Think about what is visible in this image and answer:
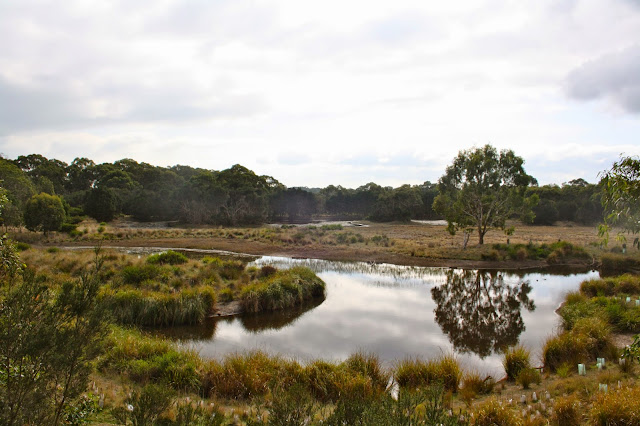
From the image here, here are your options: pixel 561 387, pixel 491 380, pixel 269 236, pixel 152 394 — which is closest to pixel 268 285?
pixel 491 380

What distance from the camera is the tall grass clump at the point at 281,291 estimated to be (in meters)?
18.3

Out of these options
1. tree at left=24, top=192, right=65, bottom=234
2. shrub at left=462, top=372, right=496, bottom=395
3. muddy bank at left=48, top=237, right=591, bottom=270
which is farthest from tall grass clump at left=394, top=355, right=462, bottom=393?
tree at left=24, top=192, right=65, bottom=234

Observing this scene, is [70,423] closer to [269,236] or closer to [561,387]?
[561,387]

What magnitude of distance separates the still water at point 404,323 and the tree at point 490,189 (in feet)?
38.3

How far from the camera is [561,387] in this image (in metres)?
8.75

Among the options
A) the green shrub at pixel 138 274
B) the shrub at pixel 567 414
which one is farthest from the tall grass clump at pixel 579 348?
the green shrub at pixel 138 274

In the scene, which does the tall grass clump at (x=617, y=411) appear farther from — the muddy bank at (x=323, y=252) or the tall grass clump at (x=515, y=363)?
the muddy bank at (x=323, y=252)

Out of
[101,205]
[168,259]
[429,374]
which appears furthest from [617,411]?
[101,205]

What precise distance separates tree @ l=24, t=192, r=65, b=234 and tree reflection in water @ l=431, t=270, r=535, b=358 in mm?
38734

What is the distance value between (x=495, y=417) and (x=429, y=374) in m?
3.33

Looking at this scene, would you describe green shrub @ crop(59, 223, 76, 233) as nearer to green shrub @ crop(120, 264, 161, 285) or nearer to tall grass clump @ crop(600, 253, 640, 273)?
green shrub @ crop(120, 264, 161, 285)

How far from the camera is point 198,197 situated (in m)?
70.1

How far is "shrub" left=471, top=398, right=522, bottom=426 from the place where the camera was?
263 inches

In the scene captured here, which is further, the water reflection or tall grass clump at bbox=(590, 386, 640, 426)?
the water reflection
